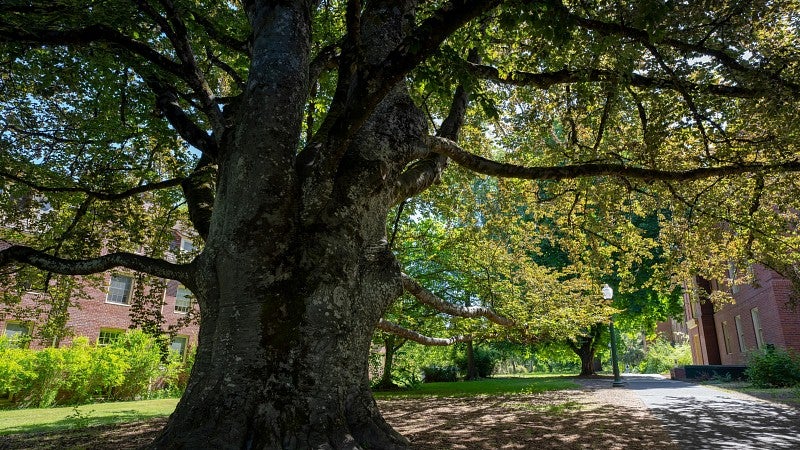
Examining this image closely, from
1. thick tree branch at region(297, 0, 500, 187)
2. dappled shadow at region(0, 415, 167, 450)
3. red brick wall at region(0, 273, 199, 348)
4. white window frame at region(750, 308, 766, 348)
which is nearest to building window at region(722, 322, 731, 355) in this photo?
white window frame at region(750, 308, 766, 348)

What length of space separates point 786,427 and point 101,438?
36.8ft

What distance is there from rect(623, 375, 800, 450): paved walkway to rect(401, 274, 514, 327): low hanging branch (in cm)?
383

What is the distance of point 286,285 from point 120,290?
975 inches

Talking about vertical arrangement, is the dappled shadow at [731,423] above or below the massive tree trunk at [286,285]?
below

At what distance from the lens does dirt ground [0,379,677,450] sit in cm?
645

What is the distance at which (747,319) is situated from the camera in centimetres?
2284

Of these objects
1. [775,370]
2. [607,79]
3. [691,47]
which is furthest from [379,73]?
[775,370]

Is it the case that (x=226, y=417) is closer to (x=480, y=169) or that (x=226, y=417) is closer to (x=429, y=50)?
(x=429, y=50)

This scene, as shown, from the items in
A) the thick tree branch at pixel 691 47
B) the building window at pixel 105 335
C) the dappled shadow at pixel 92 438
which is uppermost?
the thick tree branch at pixel 691 47

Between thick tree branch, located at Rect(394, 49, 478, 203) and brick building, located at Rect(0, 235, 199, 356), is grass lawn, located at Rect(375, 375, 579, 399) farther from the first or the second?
thick tree branch, located at Rect(394, 49, 478, 203)

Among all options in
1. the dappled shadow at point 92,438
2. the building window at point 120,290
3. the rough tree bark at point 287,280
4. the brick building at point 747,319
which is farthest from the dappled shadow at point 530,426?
the building window at point 120,290

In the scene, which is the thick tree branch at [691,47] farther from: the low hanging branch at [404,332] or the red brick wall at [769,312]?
the red brick wall at [769,312]

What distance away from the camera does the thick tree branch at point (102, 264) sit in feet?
15.0

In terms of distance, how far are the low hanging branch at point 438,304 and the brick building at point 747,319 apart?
7459 mm
